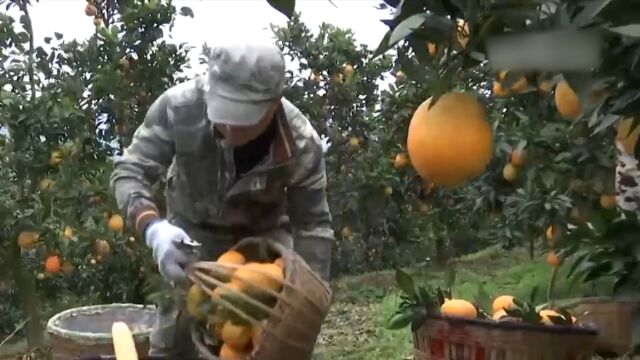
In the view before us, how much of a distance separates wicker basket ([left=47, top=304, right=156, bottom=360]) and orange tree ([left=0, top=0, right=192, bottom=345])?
0.22 meters

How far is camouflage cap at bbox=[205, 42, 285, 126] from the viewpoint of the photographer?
6.15ft

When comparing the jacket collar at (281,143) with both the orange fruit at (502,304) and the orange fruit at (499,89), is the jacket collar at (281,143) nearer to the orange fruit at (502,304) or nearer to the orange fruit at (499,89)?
the orange fruit at (499,89)

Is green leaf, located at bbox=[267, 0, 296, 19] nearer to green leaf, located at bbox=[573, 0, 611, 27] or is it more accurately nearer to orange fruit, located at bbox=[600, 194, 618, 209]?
green leaf, located at bbox=[573, 0, 611, 27]

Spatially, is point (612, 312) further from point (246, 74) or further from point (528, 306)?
point (246, 74)

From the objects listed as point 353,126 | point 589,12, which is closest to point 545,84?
point 589,12

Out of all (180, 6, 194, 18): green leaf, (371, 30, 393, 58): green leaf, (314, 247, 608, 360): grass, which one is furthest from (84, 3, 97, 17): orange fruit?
(371, 30, 393, 58): green leaf

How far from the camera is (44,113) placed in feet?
12.1

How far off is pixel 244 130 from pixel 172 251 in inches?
11.6

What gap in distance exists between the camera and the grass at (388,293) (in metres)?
4.02

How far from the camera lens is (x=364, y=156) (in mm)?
5840

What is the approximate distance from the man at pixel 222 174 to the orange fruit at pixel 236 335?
0.99ft

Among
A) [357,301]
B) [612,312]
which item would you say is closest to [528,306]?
[612,312]

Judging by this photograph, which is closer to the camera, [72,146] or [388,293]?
[72,146]

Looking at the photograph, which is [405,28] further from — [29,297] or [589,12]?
[29,297]
